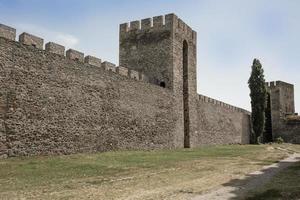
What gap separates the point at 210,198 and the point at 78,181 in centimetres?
393

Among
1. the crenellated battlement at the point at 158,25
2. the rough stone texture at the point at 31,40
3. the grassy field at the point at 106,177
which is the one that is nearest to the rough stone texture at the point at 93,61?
the rough stone texture at the point at 31,40

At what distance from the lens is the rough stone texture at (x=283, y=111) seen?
4388 cm

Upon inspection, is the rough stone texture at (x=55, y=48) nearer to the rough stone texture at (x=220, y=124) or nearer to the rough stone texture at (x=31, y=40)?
the rough stone texture at (x=31, y=40)

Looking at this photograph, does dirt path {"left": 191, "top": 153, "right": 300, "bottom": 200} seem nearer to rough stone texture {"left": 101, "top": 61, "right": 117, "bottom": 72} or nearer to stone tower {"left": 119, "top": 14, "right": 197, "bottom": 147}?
rough stone texture {"left": 101, "top": 61, "right": 117, "bottom": 72}

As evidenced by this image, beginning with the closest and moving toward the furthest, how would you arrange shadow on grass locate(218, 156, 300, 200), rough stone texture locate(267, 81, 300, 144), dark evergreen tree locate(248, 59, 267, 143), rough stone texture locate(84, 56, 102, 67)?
shadow on grass locate(218, 156, 300, 200) → rough stone texture locate(84, 56, 102, 67) → dark evergreen tree locate(248, 59, 267, 143) → rough stone texture locate(267, 81, 300, 144)

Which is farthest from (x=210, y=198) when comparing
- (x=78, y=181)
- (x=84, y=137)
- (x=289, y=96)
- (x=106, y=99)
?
(x=289, y=96)

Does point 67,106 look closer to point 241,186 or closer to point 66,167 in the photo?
point 66,167

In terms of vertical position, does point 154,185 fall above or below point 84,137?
below

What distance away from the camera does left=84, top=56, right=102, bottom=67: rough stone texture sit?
18.5 m

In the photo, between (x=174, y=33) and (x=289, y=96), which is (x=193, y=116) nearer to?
(x=174, y=33)

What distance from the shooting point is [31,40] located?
15.5m

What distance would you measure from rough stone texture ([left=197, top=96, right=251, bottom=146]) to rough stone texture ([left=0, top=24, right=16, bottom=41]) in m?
16.6

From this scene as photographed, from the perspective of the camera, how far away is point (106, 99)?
64.0 ft

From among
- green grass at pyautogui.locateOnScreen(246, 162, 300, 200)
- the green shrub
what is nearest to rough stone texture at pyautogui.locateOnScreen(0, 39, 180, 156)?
green grass at pyautogui.locateOnScreen(246, 162, 300, 200)
